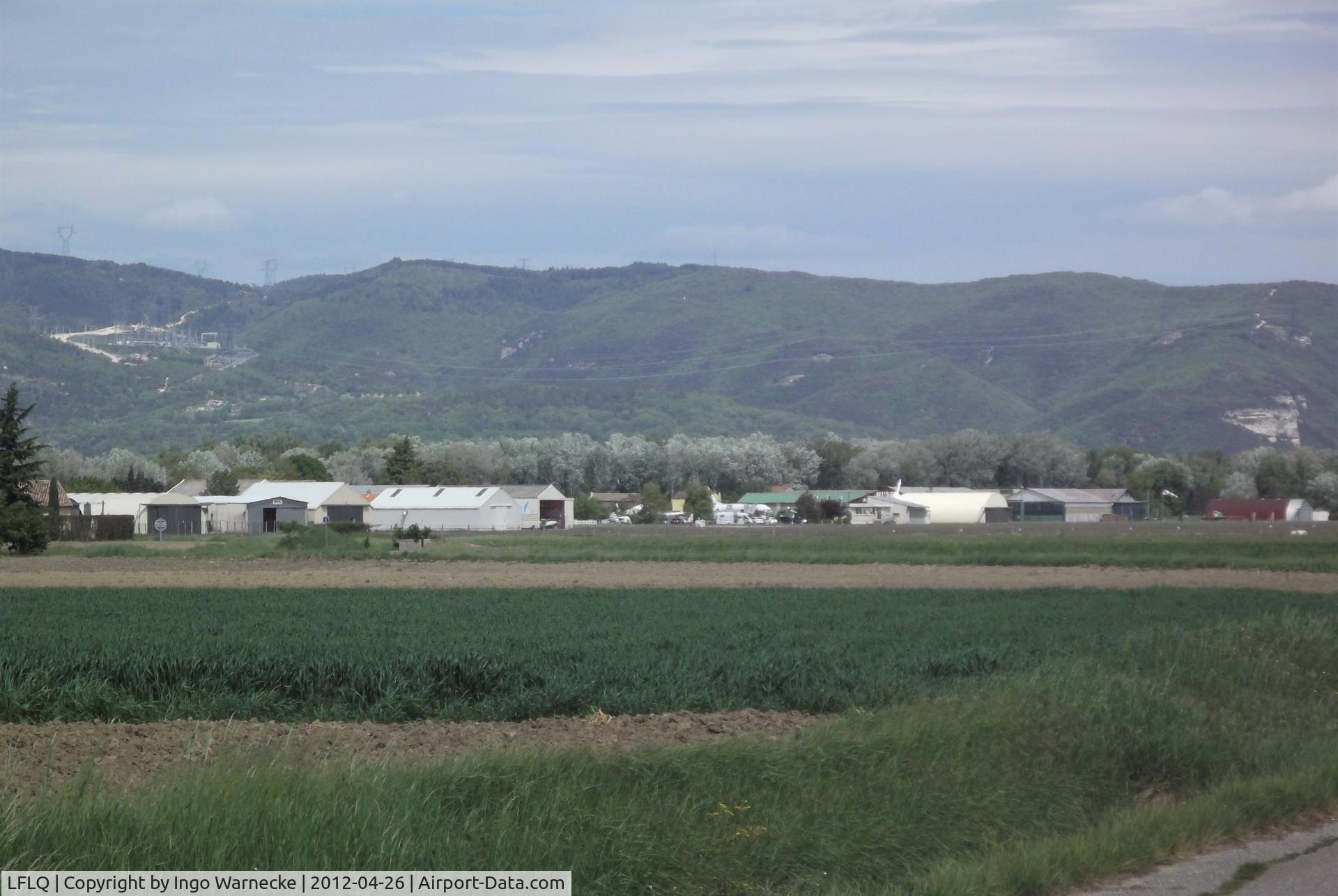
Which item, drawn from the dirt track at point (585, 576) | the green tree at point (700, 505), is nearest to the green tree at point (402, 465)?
the green tree at point (700, 505)

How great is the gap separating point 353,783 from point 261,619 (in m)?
15.4

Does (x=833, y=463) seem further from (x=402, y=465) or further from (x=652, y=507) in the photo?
(x=402, y=465)

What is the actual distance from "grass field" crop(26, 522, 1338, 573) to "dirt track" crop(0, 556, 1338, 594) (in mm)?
2002

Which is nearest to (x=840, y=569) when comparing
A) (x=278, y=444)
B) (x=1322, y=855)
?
(x=1322, y=855)

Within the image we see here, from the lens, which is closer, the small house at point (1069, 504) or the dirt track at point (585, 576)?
the dirt track at point (585, 576)

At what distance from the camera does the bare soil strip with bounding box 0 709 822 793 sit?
10914 mm

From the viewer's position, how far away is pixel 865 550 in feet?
187

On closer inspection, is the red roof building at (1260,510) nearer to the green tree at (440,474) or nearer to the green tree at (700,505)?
the green tree at (700,505)

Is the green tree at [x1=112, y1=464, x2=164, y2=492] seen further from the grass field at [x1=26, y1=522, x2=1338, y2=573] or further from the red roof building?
the red roof building

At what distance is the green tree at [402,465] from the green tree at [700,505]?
91.2 ft

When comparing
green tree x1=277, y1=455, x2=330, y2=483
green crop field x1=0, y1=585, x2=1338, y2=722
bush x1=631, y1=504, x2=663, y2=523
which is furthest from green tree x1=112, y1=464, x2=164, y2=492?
green crop field x1=0, y1=585, x2=1338, y2=722

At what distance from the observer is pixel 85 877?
25.3 feet

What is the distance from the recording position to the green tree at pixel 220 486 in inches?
4660

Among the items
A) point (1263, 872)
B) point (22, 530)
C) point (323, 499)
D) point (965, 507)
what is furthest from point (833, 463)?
point (1263, 872)
